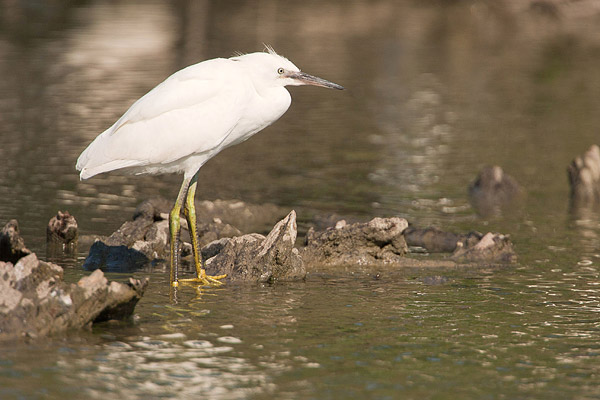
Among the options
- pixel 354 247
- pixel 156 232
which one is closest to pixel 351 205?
pixel 354 247

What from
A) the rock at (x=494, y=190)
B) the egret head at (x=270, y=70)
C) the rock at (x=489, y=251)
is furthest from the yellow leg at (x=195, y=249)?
the rock at (x=494, y=190)

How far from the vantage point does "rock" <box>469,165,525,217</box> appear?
14.0 metres

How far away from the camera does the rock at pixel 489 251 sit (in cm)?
1048

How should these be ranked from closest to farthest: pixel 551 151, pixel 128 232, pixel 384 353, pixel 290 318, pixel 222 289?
pixel 384 353 → pixel 290 318 → pixel 222 289 → pixel 128 232 → pixel 551 151

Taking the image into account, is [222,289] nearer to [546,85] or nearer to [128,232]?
[128,232]

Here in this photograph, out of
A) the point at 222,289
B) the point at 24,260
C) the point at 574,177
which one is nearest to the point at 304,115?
the point at 574,177

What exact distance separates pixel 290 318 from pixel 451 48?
93.0 ft

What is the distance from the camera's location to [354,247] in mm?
10320

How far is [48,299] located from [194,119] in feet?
8.12

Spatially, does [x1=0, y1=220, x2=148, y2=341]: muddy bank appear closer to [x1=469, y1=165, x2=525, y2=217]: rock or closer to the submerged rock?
the submerged rock

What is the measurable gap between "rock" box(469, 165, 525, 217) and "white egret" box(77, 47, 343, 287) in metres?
5.42

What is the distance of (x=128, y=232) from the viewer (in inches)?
417

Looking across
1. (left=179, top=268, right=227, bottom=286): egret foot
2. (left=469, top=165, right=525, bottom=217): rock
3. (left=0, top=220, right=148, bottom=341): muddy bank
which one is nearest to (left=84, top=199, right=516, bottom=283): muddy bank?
(left=179, top=268, right=227, bottom=286): egret foot

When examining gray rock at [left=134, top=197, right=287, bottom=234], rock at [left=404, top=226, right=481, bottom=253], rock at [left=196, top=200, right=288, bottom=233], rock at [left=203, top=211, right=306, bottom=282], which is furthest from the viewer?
rock at [left=196, top=200, right=288, bottom=233]
